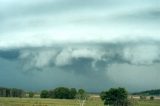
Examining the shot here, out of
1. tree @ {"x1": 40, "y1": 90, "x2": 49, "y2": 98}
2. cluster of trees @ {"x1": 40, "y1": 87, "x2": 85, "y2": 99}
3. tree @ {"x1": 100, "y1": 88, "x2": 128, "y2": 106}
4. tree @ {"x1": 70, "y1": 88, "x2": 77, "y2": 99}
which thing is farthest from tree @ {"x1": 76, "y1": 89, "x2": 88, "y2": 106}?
tree @ {"x1": 100, "y1": 88, "x2": 128, "y2": 106}

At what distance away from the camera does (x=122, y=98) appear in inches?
4653

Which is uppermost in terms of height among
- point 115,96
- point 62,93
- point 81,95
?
point 62,93

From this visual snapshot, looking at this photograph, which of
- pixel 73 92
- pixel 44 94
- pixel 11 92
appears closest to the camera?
pixel 73 92

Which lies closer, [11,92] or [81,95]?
[81,95]

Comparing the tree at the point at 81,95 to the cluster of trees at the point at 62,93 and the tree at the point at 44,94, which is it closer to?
the cluster of trees at the point at 62,93

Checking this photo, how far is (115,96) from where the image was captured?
392 ft

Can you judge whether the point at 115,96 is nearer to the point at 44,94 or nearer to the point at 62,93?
the point at 62,93

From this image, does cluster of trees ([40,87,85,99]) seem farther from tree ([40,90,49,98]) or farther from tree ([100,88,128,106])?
tree ([100,88,128,106])

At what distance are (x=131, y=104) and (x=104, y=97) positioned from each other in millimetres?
8660

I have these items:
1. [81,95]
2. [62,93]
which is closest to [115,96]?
[81,95]

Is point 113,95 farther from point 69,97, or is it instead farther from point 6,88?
point 6,88

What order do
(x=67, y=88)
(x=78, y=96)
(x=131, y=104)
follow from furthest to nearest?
(x=67, y=88)
(x=78, y=96)
(x=131, y=104)

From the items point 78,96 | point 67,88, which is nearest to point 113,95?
point 78,96

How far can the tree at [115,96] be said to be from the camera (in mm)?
118131
